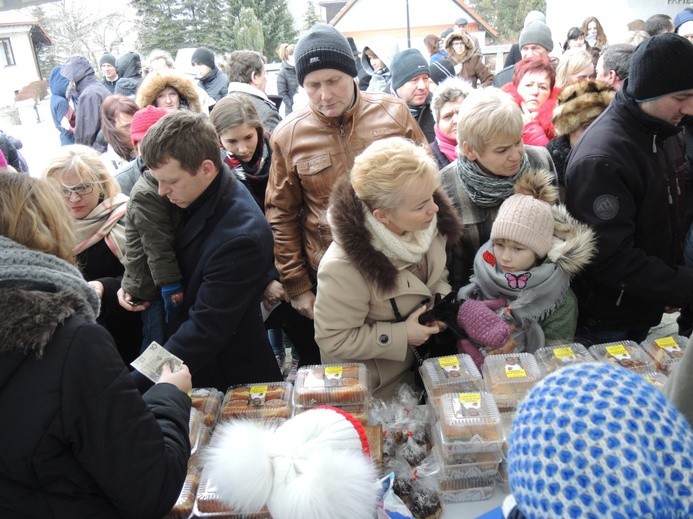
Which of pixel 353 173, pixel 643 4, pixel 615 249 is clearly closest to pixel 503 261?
pixel 615 249

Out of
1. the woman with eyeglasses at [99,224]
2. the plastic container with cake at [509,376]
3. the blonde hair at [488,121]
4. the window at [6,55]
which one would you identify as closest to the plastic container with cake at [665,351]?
the plastic container with cake at [509,376]

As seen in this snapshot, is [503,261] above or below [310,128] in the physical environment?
below

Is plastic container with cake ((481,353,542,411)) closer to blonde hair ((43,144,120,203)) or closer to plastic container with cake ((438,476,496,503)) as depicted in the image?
plastic container with cake ((438,476,496,503))

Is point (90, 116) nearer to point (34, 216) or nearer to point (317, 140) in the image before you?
point (317, 140)

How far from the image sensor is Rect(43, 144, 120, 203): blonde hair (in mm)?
2340

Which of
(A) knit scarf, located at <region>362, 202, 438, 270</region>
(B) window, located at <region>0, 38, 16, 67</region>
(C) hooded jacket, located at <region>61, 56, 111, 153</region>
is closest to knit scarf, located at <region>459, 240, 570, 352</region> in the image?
(A) knit scarf, located at <region>362, 202, 438, 270</region>

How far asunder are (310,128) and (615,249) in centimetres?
149

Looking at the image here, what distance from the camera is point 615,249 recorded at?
7.09ft

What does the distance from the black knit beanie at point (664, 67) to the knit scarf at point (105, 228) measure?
2364 millimetres

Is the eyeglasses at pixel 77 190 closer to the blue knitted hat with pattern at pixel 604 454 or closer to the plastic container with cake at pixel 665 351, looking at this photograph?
the blue knitted hat with pattern at pixel 604 454

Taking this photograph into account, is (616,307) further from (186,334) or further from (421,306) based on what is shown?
(186,334)

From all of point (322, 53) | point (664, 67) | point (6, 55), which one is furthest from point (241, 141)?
point (6, 55)

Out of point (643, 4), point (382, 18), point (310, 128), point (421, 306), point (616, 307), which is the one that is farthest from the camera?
point (382, 18)

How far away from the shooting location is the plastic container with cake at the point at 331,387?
1689mm
